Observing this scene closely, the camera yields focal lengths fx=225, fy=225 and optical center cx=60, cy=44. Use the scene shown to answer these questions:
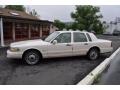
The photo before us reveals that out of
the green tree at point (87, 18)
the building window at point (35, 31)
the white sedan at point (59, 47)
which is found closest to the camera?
the white sedan at point (59, 47)

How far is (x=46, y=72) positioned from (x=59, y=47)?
2.25 m

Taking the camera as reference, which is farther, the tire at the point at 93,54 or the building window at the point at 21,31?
the building window at the point at 21,31

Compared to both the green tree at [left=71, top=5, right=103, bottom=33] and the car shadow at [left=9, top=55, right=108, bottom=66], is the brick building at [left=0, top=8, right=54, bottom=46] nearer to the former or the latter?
the car shadow at [left=9, top=55, right=108, bottom=66]

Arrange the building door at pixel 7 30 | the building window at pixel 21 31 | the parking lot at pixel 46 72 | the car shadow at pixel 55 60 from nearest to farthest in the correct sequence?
the parking lot at pixel 46 72 → the car shadow at pixel 55 60 → the building door at pixel 7 30 → the building window at pixel 21 31

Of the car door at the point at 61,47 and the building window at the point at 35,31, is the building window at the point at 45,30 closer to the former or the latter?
the building window at the point at 35,31

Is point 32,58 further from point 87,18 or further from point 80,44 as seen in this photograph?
point 87,18

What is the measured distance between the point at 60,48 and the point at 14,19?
12382 mm

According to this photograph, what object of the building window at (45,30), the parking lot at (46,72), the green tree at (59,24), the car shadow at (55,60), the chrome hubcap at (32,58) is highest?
the green tree at (59,24)

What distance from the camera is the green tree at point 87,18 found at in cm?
4403

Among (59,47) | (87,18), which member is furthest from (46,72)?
(87,18)

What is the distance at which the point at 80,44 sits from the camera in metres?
10.6

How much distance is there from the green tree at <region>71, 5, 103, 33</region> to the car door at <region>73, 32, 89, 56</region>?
108 ft

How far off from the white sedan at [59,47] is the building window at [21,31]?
1416cm

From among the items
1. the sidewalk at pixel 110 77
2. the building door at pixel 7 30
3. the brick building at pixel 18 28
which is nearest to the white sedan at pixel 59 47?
the sidewalk at pixel 110 77
